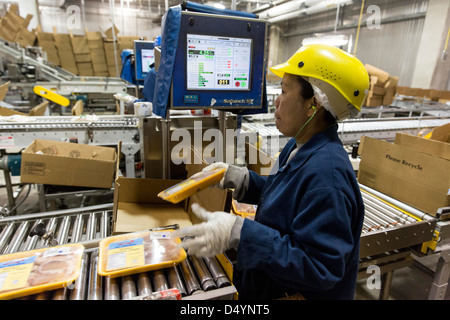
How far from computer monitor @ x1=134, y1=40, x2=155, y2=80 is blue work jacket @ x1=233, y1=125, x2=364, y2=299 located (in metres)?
3.35

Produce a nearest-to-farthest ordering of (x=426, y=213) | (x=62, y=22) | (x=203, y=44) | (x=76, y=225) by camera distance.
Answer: (x=203, y=44) → (x=76, y=225) → (x=426, y=213) → (x=62, y=22)

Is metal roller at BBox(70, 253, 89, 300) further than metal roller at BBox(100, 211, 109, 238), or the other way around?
metal roller at BBox(100, 211, 109, 238)

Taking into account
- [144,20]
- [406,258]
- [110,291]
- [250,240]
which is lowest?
[406,258]

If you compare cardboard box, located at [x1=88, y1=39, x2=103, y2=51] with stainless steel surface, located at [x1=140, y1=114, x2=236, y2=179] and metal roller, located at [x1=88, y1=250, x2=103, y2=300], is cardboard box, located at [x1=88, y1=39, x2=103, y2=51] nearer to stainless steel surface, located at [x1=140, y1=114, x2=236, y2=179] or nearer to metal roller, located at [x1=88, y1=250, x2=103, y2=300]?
stainless steel surface, located at [x1=140, y1=114, x2=236, y2=179]

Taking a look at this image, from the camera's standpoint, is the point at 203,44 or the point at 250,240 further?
the point at 203,44

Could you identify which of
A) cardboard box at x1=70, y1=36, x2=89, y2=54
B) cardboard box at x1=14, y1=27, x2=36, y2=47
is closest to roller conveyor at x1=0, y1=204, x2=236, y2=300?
cardboard box at x1=14, y1=27, x2=36, y2=47

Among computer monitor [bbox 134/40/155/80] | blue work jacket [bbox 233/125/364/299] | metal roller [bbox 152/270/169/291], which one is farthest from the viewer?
computer monitor [bbox 134/40/155/80]

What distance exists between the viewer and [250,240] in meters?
0.85

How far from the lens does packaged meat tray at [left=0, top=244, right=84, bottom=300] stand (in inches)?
32.2

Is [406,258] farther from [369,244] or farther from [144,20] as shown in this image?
[144,20]

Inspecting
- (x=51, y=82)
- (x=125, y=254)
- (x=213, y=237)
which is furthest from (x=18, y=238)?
(x=51, y=82)

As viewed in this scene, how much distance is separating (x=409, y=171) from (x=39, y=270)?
1.98m

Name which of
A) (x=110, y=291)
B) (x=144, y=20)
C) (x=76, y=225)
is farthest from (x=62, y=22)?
(x=110, y=291)

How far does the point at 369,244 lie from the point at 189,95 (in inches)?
47.3
